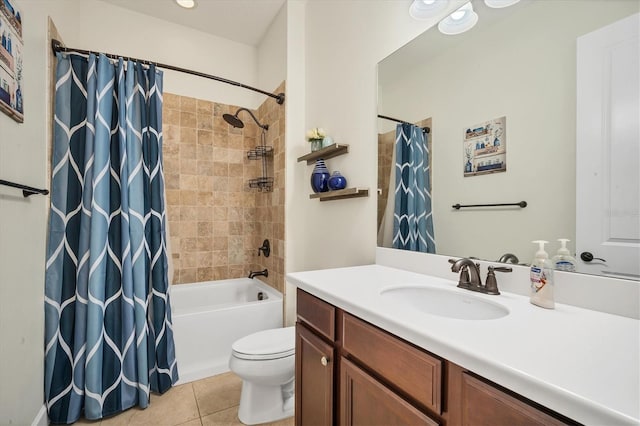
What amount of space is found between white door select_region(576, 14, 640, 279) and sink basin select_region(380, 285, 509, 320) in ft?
0.93

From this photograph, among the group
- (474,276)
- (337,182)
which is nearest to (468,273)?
(474,276)

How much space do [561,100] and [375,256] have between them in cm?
102

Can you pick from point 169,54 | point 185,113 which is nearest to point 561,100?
point 185,113

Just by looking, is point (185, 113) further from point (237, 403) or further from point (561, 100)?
point (561, 100)

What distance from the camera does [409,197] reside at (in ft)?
4.63

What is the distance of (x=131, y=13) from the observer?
2426mm

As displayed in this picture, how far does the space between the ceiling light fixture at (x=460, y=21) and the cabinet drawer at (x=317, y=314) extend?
1230 mm

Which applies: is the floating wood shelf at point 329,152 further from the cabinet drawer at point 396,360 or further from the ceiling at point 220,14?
the ceiling at point 220,14

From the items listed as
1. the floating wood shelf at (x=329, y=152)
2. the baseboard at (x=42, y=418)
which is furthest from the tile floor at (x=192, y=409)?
the floating wood shelf at (x=329, y=152)

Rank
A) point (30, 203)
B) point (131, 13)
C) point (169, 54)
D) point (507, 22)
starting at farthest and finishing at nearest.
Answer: point (169, 54), point (131, 13), point (30, 203), point (507, 22)

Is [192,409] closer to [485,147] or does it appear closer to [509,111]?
[485,147]

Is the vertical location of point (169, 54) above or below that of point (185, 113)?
above

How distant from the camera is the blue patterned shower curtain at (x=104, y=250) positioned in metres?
1.58

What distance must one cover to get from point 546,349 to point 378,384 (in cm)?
42
